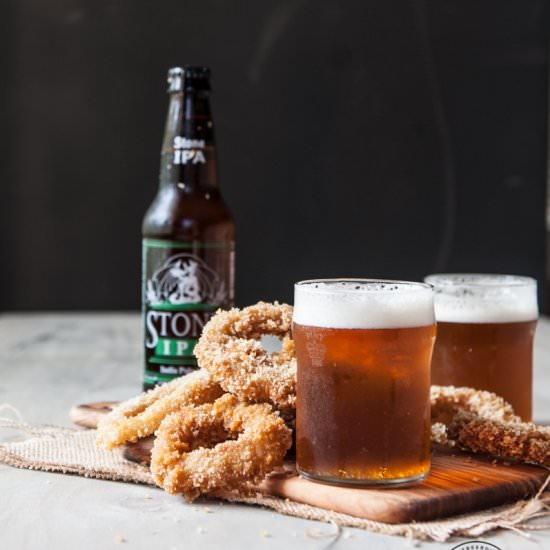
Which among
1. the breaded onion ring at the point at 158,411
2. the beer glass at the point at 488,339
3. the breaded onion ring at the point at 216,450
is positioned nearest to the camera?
the breaded onion ring at the point at 216,450

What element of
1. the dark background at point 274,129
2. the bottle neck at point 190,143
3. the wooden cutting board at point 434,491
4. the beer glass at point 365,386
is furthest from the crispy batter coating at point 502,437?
the dark background at point 274,129

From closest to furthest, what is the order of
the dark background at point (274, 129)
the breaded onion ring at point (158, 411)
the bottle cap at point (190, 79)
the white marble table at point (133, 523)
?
the white marble table at point (133, 523)
the breaded onion ring at point (158, 411)
the bottle cap at point (190, 79)
the dark background at point (274, 129)

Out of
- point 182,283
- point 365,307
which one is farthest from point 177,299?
point 365,307

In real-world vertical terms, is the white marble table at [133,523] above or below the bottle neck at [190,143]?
below

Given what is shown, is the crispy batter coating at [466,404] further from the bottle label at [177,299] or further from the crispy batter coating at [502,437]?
the bottle label at [177,299]

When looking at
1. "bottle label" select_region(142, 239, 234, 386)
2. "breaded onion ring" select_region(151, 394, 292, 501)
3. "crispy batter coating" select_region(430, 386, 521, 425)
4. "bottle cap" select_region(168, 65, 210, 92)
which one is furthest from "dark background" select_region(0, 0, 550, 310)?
"breaded onion ring" select_region(151, 394, 292, 501)

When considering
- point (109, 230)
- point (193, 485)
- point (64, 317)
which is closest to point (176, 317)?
point (193, 485)
